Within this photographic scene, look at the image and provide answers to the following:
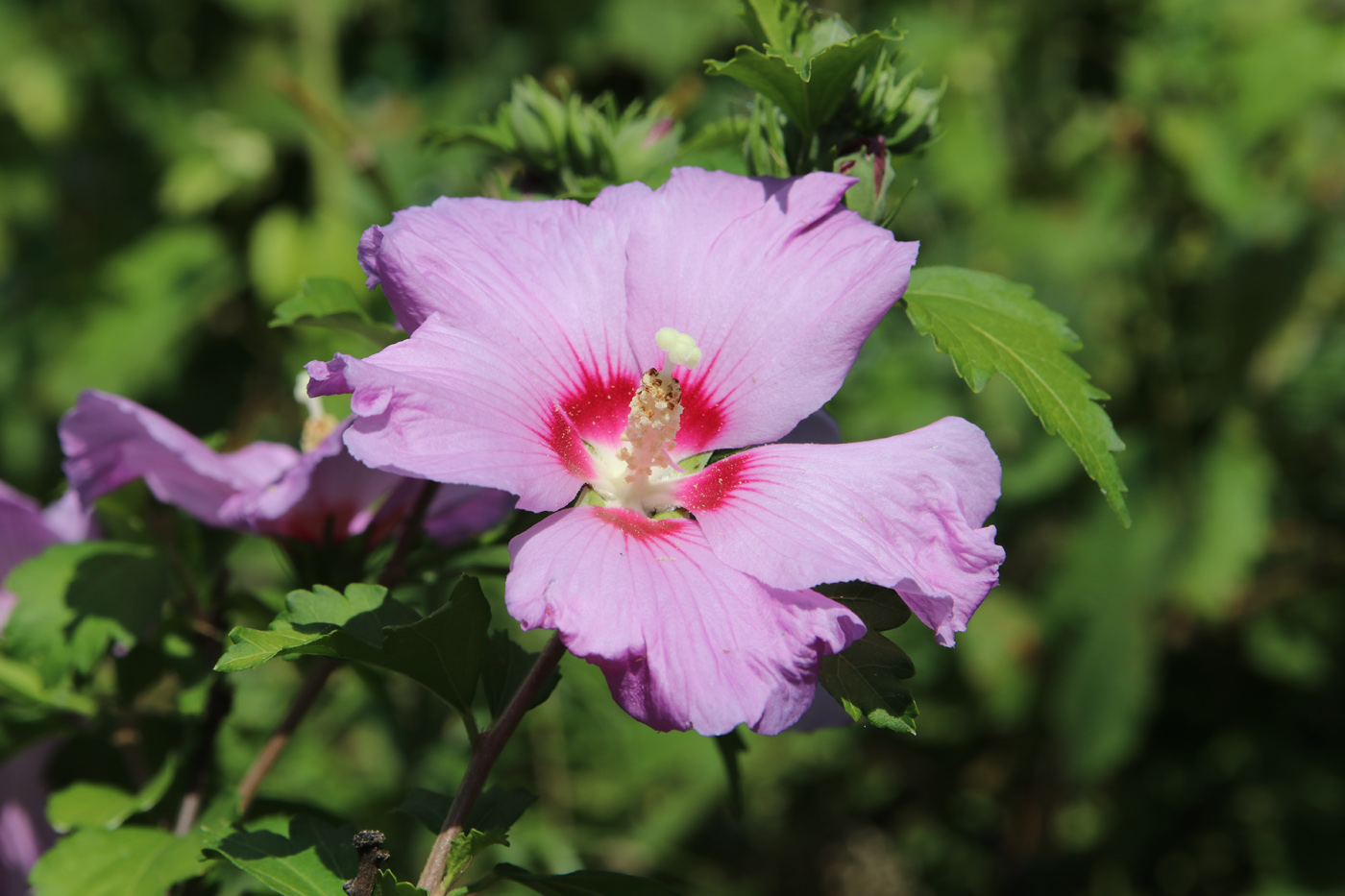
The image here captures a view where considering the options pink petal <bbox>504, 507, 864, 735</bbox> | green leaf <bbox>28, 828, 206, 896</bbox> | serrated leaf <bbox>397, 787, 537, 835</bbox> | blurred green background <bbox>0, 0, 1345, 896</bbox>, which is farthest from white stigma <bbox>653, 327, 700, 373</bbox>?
blurred green background <bbox>0, 0, 1345, 896</bbox>

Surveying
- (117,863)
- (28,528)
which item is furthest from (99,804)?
(28,528)

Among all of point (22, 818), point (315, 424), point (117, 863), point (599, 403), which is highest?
point (599, 403)

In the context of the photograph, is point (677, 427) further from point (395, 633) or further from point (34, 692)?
point (34, 692)

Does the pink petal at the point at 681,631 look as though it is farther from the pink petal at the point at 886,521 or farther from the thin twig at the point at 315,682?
the thin twig at the point at 315,682

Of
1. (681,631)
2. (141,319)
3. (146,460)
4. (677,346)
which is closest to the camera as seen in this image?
(681,631)

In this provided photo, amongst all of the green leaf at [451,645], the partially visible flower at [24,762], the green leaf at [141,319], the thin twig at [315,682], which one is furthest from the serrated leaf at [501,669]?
the green leaf at [141,319]

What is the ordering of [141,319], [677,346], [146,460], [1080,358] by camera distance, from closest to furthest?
[677,346], [146,460], [1080,358], [141,319]
